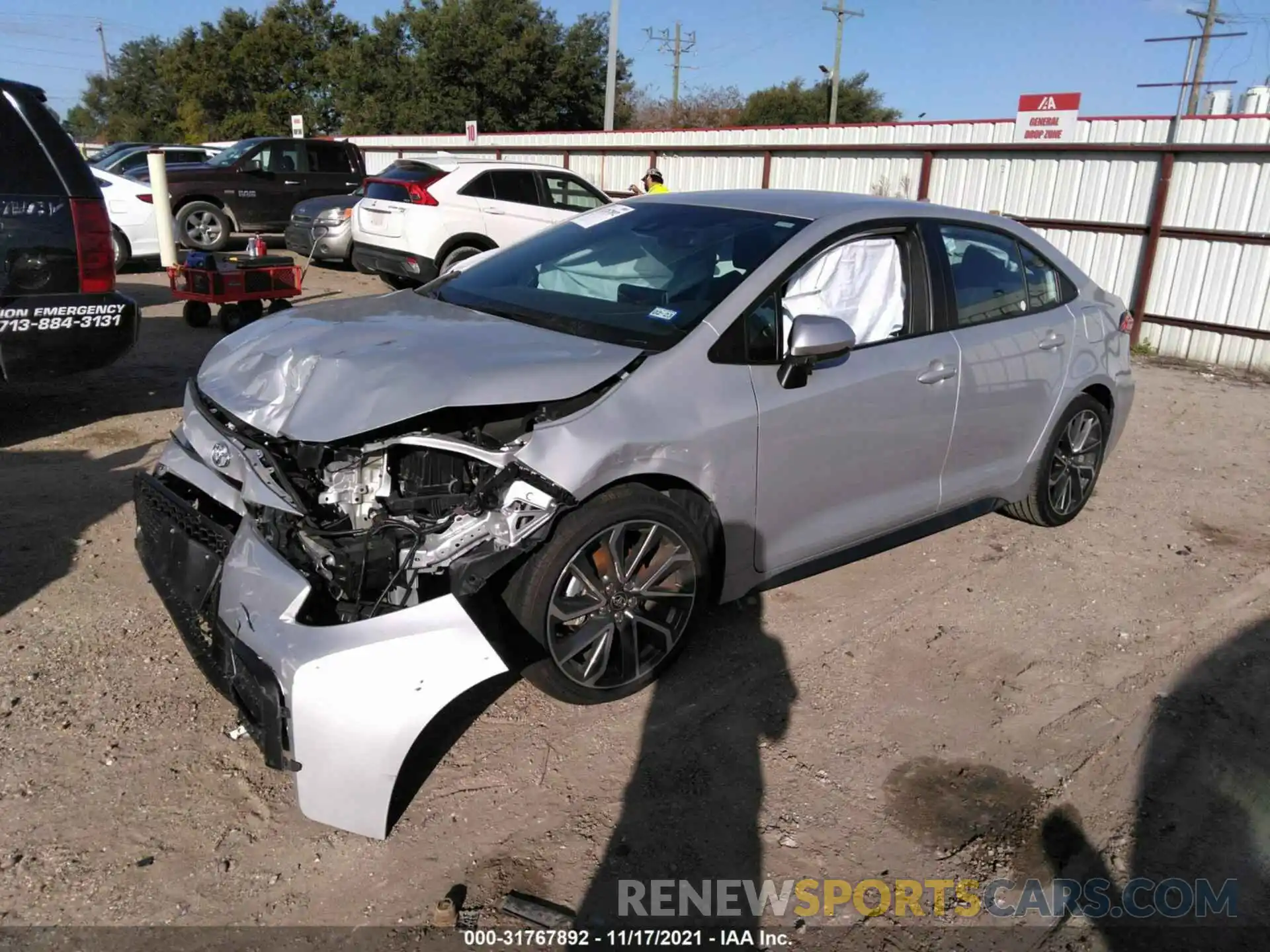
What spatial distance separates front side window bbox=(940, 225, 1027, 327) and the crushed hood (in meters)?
1.89

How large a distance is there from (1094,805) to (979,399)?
6.31ft

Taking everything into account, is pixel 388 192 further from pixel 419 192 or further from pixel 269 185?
pixel 269 185

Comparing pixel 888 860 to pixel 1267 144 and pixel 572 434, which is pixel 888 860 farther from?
pixel 1267 144

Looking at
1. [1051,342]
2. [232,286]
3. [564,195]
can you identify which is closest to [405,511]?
[1051,342]

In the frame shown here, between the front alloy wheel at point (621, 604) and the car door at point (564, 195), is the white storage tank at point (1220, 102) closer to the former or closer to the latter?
the car door at point (564, 195)

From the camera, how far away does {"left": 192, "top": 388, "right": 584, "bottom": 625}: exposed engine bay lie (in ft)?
9.45

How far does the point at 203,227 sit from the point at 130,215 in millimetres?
2673

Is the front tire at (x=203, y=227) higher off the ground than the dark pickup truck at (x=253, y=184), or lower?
lower

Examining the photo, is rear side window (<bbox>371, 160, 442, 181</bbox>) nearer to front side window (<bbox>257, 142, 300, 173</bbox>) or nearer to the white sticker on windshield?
front side window (<bbox>257, 142, 300, 173</bbox>)

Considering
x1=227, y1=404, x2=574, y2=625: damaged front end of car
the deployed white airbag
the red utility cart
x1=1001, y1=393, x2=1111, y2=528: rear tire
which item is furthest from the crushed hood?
the red utility cart

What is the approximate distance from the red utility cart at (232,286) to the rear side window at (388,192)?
7.53 feet

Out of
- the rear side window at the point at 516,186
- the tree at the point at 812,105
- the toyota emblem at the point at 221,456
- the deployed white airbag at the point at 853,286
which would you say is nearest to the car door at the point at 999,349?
the deployed white airbag at the point at 853,286

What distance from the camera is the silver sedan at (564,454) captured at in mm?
2756

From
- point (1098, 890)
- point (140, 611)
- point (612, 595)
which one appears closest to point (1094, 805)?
point (1098, 890)
